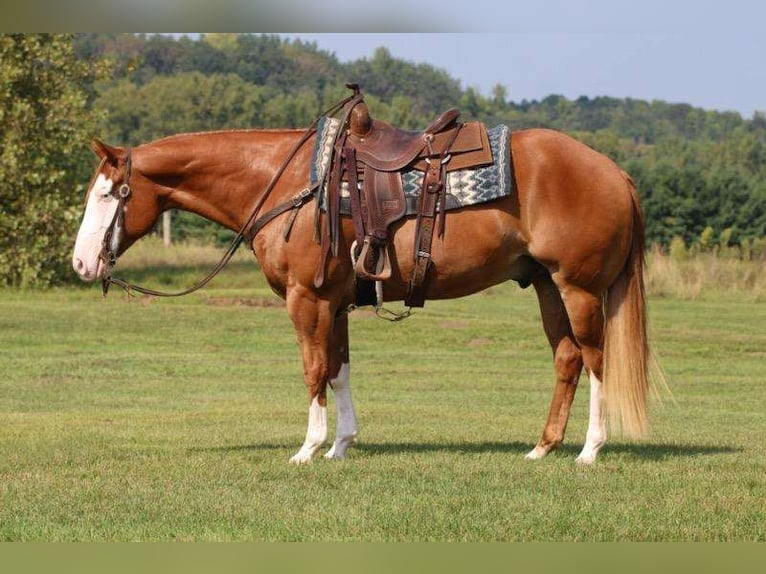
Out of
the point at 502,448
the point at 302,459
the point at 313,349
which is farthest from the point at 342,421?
the point at 502,448

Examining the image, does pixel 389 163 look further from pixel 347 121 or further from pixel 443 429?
pixel 443 429

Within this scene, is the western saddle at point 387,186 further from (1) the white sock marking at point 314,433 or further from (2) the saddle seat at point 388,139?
(1) the white sock marking at point 314,433

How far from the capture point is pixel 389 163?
28.7 ft

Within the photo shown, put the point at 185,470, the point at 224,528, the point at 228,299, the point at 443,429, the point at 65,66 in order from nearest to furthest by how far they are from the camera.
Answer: the point at 224,528 → the point at 185,470 → the point at 443,429 → the point at 228,299 → the point at 65,66

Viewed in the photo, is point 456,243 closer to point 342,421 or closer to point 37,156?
point 342,421

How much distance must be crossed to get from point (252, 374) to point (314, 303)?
933cm

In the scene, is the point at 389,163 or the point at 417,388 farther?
the point at 417,388

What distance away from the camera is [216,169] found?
9.21 meters

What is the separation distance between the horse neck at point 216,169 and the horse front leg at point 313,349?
2.64 feet

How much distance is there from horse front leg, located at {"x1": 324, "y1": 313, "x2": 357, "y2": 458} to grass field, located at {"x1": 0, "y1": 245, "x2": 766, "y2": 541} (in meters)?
0.18

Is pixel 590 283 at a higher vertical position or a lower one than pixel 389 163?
lower

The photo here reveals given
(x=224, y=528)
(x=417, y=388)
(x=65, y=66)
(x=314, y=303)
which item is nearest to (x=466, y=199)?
(x=314, y=303)

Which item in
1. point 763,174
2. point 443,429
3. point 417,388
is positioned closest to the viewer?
point 443,429

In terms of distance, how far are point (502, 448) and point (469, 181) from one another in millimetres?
2280
